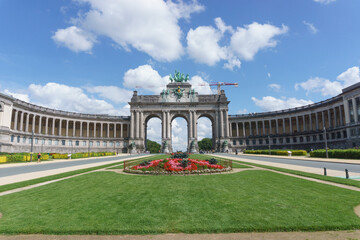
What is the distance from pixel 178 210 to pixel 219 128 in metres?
87.2

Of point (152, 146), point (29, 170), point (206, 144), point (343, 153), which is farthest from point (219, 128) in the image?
point (152, 146)

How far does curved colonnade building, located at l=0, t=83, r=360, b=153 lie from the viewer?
2480 inches

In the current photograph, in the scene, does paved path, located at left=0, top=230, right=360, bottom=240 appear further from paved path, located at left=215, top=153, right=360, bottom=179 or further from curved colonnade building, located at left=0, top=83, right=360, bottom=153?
curved colonnade building, located at left=0, top=83, right=360, bottom=153

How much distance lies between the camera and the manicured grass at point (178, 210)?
670 centimetres

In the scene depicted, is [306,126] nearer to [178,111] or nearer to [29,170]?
[178,111]

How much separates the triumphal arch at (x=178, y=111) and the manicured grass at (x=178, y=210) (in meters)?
79.6

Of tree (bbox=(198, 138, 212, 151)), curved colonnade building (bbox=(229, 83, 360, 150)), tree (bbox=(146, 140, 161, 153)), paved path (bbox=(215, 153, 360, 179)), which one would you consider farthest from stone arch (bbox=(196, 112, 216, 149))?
tree (bbox=(146, 140, 161, 153))

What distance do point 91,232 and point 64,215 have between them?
79.8 inches

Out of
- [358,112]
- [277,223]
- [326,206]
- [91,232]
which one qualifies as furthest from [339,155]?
[91,232]

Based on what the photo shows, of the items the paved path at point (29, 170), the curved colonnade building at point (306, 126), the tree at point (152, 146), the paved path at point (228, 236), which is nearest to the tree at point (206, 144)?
the tree at point (152, 146)

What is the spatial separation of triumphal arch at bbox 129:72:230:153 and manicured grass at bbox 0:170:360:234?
79602mm

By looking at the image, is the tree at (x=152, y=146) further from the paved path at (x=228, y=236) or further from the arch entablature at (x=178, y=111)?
the paved path at (x=228, y=236)

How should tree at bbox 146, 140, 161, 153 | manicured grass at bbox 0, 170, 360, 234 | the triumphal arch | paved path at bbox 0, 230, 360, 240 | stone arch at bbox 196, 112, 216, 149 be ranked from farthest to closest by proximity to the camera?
tree at bbox 146, 140, 161, 153 < stone arch at bbox 196, 112, 216, 149 < the triumphal arch < manicured grass at bbox 0, 170, 360, 234 < paved path at bbox 0, 230, 360, 240

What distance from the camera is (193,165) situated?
2034 cm
